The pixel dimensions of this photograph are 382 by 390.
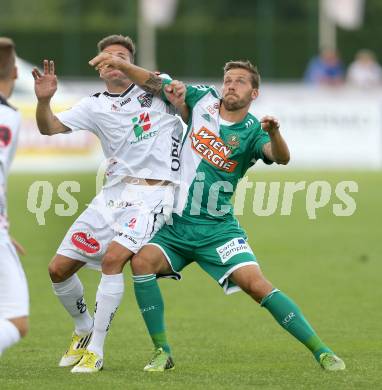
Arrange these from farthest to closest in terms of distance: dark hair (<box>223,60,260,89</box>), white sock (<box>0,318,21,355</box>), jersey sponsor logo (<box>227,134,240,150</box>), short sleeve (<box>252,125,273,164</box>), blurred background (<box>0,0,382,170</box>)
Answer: blurred background (<box>0,0,382,170</box>), dark hair (<box>223,60,260,89</box>), jersey sponsor logo (<box>227,134,240,150</box>), short sleeve (<box>252,125,273,164</box>), white sock (<box>0,318,21,355</box>)

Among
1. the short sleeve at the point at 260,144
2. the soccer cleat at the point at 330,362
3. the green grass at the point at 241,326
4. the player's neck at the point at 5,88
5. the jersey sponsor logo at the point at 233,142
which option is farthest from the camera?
the jersey sponsor logo at the point at 233,142

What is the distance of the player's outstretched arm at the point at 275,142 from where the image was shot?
26.0 feet

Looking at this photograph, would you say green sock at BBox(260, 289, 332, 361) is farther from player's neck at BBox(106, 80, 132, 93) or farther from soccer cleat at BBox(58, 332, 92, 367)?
player's neck at BBox(106, 80, 132, 93)

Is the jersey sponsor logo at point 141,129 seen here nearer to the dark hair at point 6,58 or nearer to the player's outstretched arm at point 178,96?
the player's outstretched arm at point 178,96

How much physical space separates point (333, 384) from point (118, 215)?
2123 millimetres

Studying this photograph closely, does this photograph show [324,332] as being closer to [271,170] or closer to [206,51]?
[271,170]

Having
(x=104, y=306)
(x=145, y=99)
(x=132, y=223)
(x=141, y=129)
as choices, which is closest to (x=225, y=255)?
(x=132, y=223)

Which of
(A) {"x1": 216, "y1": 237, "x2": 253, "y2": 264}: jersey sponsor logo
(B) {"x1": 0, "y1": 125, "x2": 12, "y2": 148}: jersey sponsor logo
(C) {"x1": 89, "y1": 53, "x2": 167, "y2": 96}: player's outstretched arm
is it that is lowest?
(A) {"x1": 216, "y1": 237, "x2": 253, "y2": 264}: jersey sponsor logo

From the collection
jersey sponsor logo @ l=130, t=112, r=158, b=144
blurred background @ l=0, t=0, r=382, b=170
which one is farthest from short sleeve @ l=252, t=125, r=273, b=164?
blurred background @ l=0, t=0, r=382, b=170

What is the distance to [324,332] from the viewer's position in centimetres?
1004

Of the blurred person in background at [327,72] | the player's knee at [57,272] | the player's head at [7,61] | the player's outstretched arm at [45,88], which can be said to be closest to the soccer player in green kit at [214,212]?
the player's outstretched arm at [45,88]

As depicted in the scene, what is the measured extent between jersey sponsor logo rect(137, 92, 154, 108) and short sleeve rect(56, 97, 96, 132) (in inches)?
15.9

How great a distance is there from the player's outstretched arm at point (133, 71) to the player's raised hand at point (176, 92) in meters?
0.09

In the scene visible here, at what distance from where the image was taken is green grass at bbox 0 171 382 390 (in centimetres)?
790
